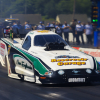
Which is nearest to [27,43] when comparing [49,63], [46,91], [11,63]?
[11,63]

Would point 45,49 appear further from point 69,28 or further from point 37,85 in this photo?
point 69,28

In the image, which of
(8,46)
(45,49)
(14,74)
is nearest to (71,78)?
(45,49)

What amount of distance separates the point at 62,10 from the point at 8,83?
11234 centimetres

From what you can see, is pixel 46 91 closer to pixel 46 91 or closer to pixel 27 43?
pixel 46 91

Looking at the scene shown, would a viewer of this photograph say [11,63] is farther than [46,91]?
Yes

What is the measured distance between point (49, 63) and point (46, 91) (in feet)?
2.53

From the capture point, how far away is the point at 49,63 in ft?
24.8

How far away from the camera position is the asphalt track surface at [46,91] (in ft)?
21.4

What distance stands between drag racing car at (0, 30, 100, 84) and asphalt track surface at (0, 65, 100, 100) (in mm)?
186

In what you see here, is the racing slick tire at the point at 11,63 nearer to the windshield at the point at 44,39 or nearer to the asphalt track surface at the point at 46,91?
the asphalt track surface at the point at 46,91

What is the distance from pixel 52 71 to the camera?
748 centimetres

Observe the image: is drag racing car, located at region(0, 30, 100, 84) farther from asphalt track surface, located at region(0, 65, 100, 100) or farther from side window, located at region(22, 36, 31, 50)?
asphalt track surface, located at region(0, 65, 100, 100)

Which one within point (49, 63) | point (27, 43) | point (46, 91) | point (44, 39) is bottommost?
point (46, 91)

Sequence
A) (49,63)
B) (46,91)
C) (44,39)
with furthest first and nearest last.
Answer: (44,39) < (49,63) < (46,91)
